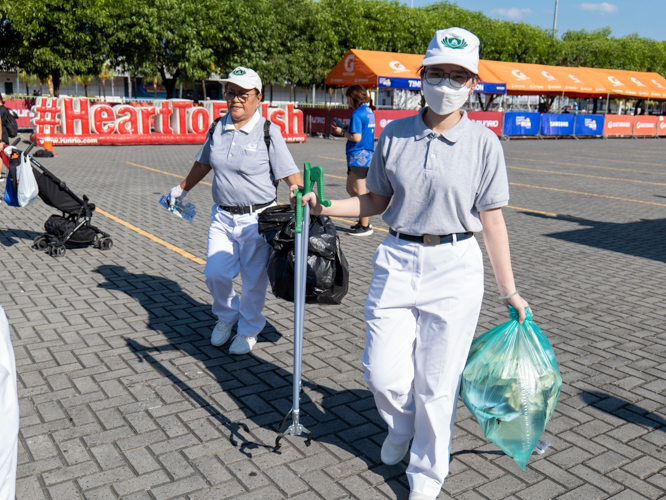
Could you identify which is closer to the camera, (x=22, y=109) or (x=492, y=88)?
(x=492, y=88)

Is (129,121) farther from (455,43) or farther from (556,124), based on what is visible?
(455,43)

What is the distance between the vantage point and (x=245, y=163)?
4.43 metres

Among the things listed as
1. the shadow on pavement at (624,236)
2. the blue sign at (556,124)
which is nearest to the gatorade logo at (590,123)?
the blue sign at (556,124)

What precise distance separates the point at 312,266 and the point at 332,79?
26.2 metres

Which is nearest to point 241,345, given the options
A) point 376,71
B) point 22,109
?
point 376,71

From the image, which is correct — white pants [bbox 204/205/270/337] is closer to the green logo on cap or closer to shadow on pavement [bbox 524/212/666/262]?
the green logo on cap

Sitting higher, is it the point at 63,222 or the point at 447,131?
the point at 447,131

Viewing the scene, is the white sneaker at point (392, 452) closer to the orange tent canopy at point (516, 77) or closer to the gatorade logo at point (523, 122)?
the orange tent canopy at point (516, 77)

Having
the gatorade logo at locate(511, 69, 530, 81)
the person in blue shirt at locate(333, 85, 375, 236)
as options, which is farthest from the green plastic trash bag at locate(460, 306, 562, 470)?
the gatorade logo at locate(511, 69, 530, 81)

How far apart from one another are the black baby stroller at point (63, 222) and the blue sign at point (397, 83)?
20.5 meters

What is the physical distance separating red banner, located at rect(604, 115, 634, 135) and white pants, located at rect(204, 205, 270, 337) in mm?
32607

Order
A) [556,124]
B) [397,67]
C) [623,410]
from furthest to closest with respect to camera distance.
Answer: [556,124], [397,67], [623,410]

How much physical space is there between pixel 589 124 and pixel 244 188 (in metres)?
32.0

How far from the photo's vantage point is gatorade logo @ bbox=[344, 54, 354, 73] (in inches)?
1101
